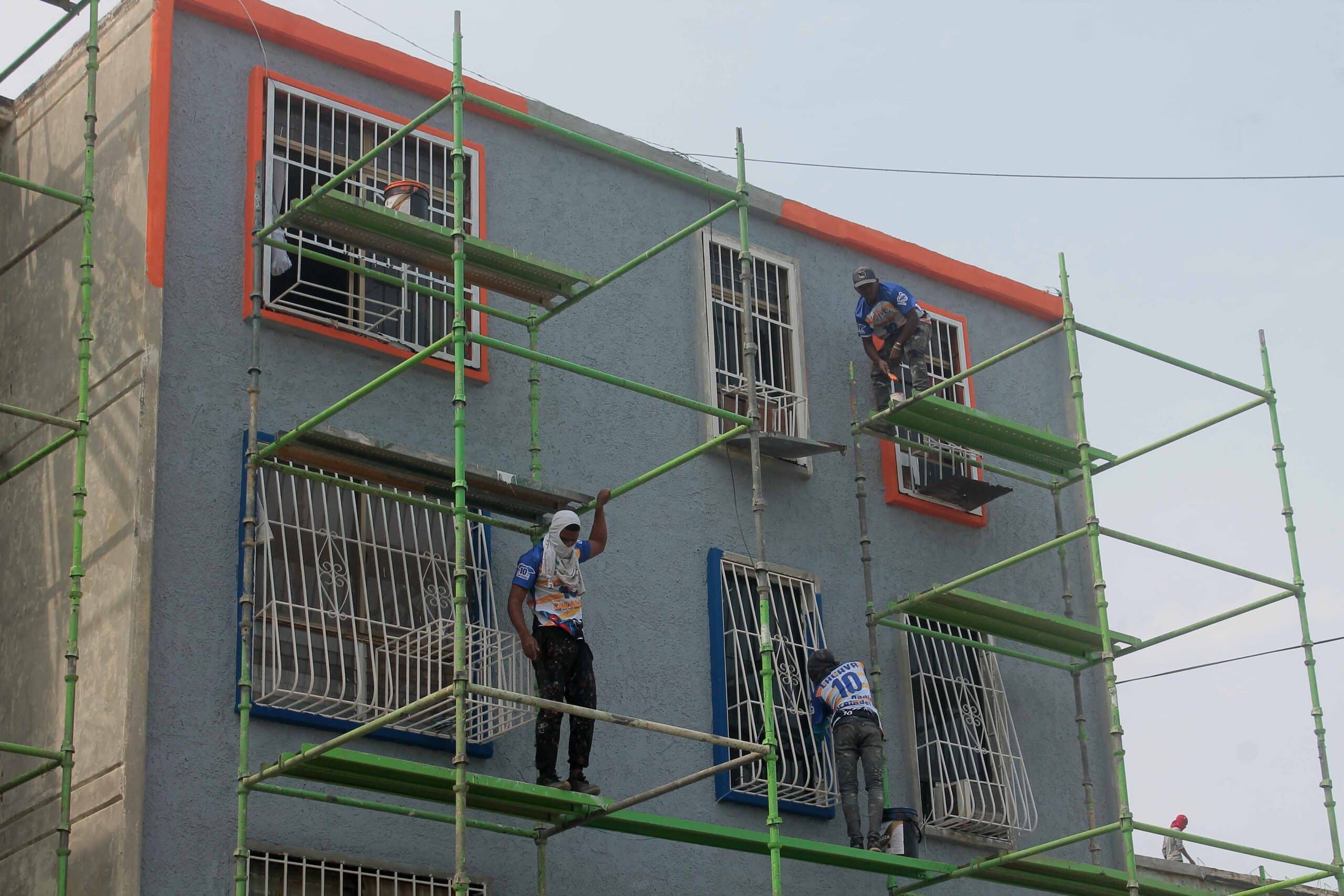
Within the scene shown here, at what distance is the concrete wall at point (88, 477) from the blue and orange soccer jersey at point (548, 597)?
239 centimetres

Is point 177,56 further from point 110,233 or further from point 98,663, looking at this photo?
point 98,663

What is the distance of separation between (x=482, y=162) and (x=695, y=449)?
11.1ft

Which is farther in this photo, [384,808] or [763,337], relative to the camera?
[763,337]

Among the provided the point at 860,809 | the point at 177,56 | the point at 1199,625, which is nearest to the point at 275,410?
the point at 177,56

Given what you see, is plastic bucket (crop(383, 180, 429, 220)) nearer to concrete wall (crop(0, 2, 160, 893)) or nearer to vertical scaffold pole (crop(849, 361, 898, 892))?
concrete wall (crop(0, 2, 160, 893))

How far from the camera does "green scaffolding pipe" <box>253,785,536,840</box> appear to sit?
1266 centimetres

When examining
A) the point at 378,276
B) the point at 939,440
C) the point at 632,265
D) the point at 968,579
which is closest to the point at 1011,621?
the point at 968,579

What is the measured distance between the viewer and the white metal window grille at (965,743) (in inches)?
651

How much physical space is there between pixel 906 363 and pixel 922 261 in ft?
5.71

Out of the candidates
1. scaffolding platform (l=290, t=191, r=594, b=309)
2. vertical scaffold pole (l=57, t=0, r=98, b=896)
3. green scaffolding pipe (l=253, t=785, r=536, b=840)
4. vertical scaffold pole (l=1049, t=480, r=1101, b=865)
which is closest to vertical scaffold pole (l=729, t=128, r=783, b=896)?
scaffolding platform (l=290, t=191, r=594, b=309)

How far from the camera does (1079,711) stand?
58.4 ft

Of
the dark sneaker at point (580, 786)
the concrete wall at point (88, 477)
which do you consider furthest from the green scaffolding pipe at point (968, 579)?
the concrete wall at point (88, 477)

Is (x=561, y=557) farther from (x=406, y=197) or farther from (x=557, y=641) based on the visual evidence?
(x=406, y=197)

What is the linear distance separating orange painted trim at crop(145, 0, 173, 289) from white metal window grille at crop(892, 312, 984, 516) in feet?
20.6
